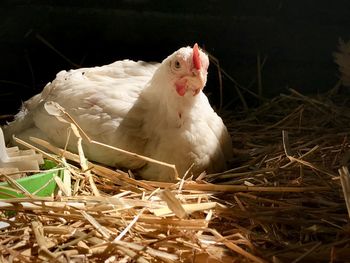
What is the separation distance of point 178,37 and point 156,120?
1.12 m

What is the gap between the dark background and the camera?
3303 mm

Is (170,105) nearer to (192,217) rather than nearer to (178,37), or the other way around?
(192,217)

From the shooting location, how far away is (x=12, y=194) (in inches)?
77.9

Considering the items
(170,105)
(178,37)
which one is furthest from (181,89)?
(178,37)

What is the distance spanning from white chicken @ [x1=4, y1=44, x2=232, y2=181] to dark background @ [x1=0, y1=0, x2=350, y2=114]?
0.83 metres

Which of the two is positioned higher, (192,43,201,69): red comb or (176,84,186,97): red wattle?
(192,43,201,69): red comb

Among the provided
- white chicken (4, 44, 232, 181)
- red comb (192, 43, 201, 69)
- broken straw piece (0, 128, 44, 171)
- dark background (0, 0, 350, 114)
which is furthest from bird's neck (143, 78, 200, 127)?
dark background (0, 0, 350, 114)

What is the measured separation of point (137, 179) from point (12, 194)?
0.60m

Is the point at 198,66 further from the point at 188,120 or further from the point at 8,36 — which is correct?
the point at 8,36

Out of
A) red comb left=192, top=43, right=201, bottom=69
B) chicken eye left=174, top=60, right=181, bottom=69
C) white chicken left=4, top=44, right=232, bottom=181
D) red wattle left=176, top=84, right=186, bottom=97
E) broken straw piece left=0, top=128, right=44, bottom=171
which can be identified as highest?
red comb left=192, top=43, right=201, bottom=69

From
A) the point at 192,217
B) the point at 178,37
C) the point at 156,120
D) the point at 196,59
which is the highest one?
the point at 196,59

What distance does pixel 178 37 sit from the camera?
3.41 meters

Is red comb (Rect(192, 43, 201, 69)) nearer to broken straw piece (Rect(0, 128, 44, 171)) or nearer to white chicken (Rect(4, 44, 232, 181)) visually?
white chicken (Rect(4, 44, 232, 181))

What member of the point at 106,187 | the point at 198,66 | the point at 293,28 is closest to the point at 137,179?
the point at 106,187
